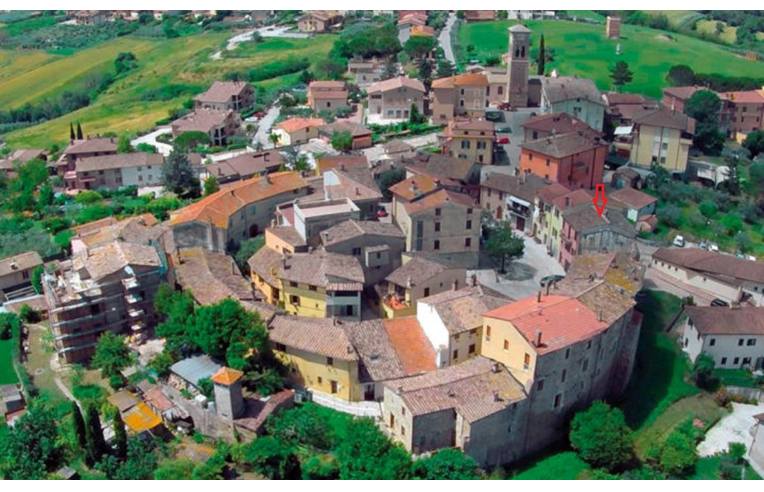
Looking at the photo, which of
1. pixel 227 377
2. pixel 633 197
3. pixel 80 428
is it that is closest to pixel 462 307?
pixel 227 377

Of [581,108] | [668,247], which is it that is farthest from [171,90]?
[668,247]

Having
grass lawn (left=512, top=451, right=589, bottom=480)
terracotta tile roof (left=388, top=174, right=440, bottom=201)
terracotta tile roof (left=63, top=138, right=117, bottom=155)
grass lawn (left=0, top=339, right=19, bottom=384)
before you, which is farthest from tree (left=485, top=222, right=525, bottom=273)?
terracotta tile roof (left=63, top=138, right=117, bottom=155)

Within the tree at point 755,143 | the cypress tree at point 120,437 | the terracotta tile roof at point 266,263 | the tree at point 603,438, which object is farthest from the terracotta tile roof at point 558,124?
the cypress tree at point 120,437

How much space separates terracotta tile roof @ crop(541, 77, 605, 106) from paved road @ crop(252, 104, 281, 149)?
30.8 meters

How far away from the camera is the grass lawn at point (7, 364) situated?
47.7 m

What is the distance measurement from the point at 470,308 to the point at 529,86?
53.5 metres

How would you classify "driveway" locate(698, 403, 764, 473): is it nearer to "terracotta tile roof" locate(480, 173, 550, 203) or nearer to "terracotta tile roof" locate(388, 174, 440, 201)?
"terracotta tile roof" locate(480, 173, 550, 203)

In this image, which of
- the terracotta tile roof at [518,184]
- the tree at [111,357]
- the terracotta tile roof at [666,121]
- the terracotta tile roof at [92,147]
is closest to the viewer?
the tree at [111,357]

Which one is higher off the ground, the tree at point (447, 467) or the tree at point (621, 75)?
the tree at point (621, 75)

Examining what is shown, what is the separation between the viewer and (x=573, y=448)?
42.6 m

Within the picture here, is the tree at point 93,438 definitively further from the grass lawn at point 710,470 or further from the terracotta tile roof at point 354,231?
the grass lawn at point 710,470

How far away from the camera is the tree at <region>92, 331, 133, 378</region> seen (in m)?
46.0

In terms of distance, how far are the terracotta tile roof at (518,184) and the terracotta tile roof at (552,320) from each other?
21.8 metres

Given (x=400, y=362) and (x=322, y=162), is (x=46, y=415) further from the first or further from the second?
(x=322, y=162)
